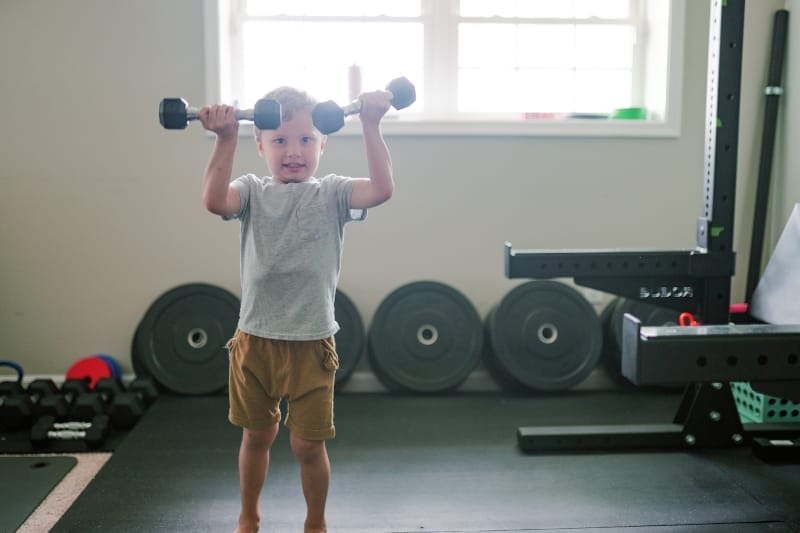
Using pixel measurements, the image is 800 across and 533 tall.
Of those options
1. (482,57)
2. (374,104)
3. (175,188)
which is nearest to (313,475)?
(374,104)

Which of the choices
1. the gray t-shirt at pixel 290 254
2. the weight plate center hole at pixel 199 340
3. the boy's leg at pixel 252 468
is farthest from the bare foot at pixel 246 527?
the weight plate center hole at pixel 199 340

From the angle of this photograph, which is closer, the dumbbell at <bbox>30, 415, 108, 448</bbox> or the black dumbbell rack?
the black dumbbell rack

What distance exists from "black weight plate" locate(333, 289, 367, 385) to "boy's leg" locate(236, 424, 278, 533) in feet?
3.79

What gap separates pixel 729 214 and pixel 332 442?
1.41 m

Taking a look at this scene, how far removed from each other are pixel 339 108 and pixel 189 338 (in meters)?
1.69

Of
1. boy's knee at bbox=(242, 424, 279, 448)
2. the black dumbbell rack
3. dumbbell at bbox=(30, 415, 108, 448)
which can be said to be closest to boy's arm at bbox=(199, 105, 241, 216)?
boy's knee at bbox=(242, 424, 279, 448)

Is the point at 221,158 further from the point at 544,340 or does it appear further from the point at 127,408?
the point at 544,340

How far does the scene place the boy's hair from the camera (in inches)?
58.2

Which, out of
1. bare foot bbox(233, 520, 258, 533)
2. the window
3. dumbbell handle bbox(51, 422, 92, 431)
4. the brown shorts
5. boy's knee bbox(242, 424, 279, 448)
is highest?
the window

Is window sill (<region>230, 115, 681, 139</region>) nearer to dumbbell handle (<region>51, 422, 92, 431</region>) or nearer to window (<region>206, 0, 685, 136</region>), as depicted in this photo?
window (<region>206, 0, 685, 136</region>)

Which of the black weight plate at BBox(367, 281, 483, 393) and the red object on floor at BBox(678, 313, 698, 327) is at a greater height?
the red object on floor at BBox(678, 313, 698, 327)

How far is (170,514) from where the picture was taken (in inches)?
69.7

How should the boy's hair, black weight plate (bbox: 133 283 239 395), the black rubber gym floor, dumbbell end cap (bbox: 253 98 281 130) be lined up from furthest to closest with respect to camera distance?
black weight plate (bbox: 133 283 239 395) → the black rubber gym floor → the boy's hair → dumbbell end cap (bbox: 253 98 281 130)

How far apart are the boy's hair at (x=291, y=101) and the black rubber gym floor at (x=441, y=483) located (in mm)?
968
